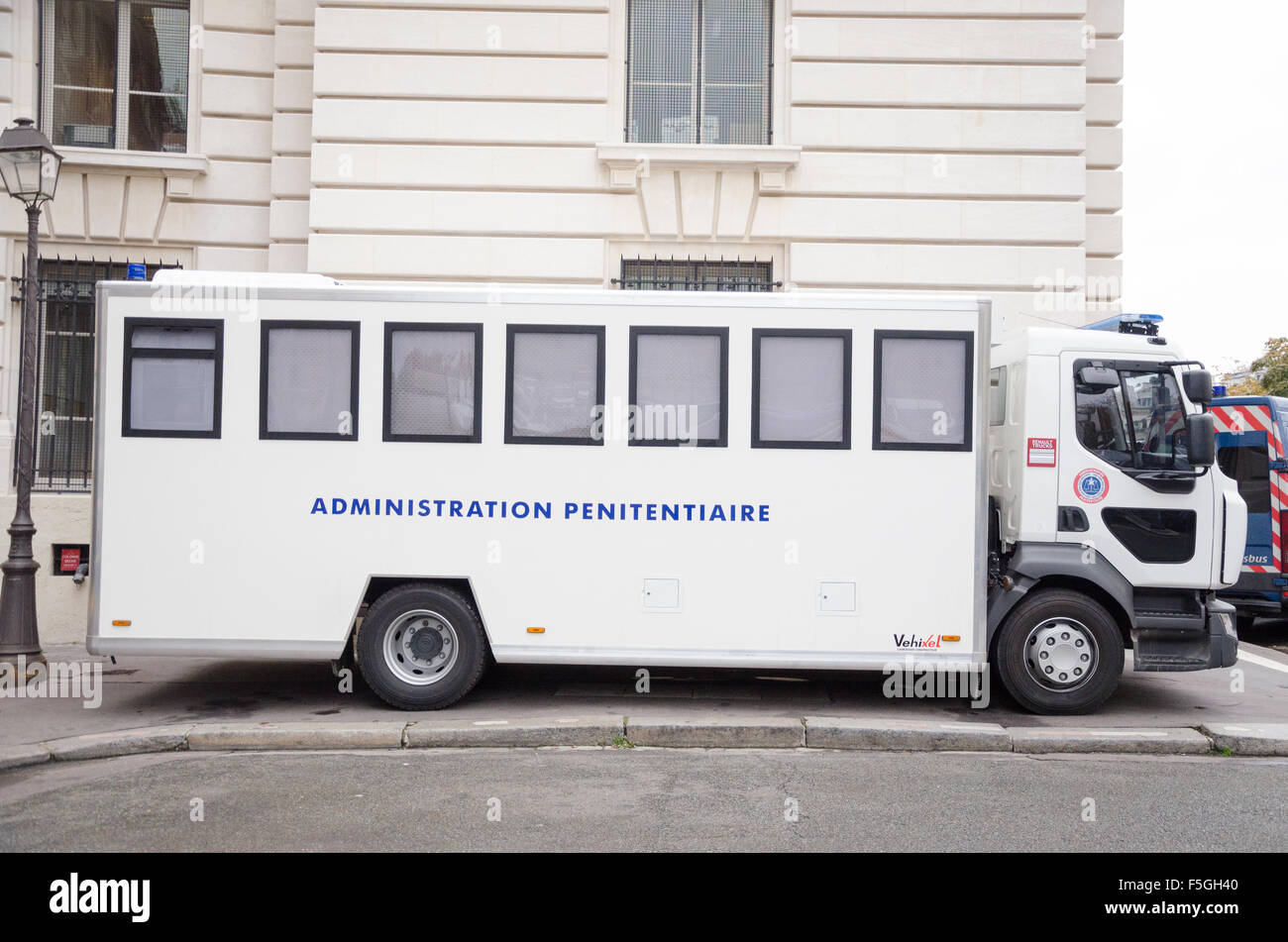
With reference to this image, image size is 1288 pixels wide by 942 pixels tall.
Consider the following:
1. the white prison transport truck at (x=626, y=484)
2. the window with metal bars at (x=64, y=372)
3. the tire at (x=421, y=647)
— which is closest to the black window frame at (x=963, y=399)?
the white prison transport truck at (x=626, y=484)

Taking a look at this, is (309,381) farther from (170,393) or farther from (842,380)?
(842,380)

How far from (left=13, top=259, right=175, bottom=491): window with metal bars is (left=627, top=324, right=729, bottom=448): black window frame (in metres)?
7.26

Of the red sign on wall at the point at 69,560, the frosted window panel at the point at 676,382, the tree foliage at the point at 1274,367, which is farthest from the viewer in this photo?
the tree foliage at the point at 1274,367

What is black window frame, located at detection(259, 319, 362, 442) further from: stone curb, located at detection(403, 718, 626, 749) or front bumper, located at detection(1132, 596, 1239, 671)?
front bumper, located at detection(1132, 596, 1239, 671)

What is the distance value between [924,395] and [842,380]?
62 cm

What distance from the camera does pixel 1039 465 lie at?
7.93 m

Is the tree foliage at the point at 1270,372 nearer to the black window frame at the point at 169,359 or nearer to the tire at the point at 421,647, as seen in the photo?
the tire at the point at 421,647

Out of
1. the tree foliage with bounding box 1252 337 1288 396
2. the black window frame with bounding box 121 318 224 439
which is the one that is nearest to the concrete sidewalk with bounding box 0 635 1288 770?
the black window frame with bounding box 121 318 224 439

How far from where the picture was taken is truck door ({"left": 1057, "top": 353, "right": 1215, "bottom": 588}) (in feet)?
25.9

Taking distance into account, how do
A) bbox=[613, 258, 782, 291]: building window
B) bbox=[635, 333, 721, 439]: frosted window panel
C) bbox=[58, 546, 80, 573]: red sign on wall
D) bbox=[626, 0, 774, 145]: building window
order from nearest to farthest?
bbox=[635, 333, 721, 439]: frosted window panel, bbox=[58, 546, 80, 573]: red sign on wall, bbox=[613, 258, 782, 291]: building window, bbox=[626, 0, 774, 145]: building window

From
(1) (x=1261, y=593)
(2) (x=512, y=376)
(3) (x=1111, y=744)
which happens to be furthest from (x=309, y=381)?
(1) (x=1261, y=593)

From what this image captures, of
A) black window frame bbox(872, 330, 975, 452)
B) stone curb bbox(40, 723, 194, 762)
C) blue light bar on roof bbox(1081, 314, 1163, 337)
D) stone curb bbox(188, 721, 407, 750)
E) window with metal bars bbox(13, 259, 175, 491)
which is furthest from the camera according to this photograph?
window with metal bars bbox(13, 259, 175, 491)

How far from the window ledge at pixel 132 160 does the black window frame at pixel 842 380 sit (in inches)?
336

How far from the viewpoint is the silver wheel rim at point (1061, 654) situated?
7.91m
